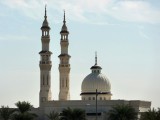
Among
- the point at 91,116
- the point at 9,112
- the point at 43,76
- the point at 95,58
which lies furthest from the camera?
the point at 95,58

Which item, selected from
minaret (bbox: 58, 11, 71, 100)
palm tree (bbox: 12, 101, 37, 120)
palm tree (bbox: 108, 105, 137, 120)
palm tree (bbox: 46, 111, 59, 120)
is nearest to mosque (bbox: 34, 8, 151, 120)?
minaret (bbox: 58, 11, 71, 100)

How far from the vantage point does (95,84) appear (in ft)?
345

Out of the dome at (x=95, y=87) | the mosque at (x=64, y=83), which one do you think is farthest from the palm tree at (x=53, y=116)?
the dome at (x=95, y=87)

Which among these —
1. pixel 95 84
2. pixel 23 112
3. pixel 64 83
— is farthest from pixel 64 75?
pixel 23 112

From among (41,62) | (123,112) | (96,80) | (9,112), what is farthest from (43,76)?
(123,112)

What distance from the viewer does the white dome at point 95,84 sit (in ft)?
345

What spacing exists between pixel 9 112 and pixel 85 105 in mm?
14772

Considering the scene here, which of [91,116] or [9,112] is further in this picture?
[91,116]

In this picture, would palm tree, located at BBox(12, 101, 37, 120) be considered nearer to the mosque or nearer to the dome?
the mosque

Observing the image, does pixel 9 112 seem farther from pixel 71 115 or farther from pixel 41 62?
pixel 41 62

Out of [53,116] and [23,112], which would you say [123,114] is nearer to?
[23,112]

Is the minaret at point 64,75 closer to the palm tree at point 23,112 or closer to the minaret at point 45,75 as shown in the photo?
the minaret at point 45,75

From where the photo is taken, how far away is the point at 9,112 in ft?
288

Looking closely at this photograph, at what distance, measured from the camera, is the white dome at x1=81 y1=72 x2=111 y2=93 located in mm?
105206
